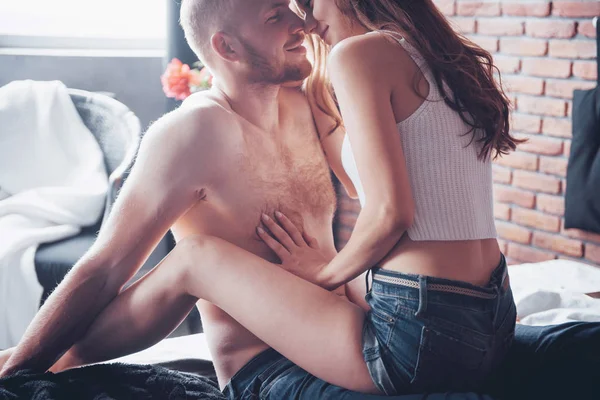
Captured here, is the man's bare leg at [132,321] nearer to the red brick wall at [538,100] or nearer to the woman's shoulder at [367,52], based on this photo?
the woman's shoulder at [367,52]

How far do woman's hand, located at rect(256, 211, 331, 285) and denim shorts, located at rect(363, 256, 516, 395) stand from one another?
7.5 inches

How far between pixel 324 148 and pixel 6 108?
81.9 inches

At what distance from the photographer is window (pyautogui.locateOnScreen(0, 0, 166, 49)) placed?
170 inches

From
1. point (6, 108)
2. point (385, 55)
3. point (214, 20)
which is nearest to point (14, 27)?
point (6, 108)

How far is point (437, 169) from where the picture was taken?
133cm

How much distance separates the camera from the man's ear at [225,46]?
1.74m

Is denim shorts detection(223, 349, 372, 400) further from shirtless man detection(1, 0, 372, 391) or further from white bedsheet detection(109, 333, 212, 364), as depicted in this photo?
white bedsheet detection(109, 333, 212, 364)

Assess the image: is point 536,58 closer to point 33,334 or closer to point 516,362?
point 516,362

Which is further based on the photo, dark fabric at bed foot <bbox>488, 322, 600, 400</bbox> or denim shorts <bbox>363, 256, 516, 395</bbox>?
dark fabric at bed foot <bbox>488, 322, 600, 400</bbox>

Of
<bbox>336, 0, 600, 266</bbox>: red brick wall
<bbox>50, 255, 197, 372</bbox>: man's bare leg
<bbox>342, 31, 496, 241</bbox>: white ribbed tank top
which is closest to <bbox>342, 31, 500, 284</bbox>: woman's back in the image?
<bbox>342, 31, 496, 241</bbox>: white ribbed tank top

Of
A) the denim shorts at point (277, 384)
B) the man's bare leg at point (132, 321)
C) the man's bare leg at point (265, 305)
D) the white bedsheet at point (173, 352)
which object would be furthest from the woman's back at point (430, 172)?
the white bedsheet at point (173, 352)

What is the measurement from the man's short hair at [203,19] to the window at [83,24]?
2.85 meters

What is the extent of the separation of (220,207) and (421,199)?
1.69 ft

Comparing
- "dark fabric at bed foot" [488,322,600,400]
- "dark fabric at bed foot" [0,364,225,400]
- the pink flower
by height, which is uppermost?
"dark fabric at bed foot" [0,364,225,400]
